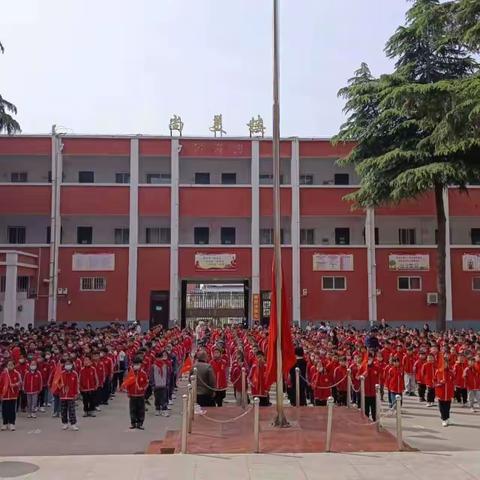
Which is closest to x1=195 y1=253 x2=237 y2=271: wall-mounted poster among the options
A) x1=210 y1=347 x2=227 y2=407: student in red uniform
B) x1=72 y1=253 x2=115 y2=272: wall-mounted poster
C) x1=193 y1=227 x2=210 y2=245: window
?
x1=193 y1=227 x2=210 y2=245: window

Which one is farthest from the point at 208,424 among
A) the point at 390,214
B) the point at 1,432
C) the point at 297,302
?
the point at 390,214

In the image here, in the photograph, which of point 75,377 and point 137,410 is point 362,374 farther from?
point 75,377

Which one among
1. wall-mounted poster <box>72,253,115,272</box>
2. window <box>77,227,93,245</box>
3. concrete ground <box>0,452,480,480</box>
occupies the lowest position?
concrete ground <box>0,452,480,480</box>

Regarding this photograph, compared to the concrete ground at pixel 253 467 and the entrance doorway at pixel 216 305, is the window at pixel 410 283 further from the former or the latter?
the concrete ground at pixel 253 467

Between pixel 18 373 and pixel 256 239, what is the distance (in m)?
22.5

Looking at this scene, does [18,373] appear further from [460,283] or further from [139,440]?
[460,283]

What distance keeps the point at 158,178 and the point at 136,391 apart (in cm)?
2541

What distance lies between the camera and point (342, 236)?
122 feet

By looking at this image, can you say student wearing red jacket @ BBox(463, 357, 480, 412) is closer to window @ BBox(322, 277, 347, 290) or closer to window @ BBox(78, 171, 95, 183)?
window @ BBox(322, 277, 347, 290)

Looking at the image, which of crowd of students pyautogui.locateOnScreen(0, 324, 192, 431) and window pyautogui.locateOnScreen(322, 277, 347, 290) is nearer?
crowd of students pyautogui.locateOnScreen(0, 324, 192, 431)

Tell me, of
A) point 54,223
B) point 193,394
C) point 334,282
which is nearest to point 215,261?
point 334,282

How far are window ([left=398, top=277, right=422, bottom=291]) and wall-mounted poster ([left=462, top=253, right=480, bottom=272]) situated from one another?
265cm

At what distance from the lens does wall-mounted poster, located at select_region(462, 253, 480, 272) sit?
35.3m

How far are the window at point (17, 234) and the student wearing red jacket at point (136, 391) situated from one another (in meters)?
25.7
